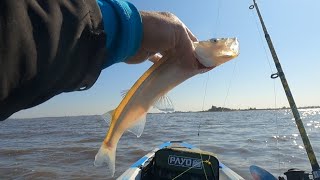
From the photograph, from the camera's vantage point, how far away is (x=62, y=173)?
9.86m

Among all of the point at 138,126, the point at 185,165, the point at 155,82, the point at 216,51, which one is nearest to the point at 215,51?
the point at 216,51

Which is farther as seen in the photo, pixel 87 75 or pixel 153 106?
pixel 153 106

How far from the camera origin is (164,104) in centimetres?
214

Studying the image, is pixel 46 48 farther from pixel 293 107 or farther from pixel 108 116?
pixel 293 107

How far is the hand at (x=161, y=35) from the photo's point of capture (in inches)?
54.1

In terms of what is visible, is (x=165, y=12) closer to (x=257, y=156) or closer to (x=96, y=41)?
(x=96, y=41)

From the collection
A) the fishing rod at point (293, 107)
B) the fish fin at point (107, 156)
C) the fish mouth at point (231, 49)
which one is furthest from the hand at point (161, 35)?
the fishing rod at point (293, 107)

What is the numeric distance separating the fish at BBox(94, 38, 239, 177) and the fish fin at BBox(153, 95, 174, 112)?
0.05 metres

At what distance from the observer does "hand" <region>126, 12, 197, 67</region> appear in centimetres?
137

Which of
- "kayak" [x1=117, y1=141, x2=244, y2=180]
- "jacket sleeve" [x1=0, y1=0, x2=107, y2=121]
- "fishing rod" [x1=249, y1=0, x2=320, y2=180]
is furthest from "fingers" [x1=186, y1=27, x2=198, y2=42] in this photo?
"fishing rod" [x1=249, y1=0, x2=320, y2=180]

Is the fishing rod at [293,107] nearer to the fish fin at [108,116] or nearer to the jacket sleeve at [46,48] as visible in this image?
the fish fin at [108,116]

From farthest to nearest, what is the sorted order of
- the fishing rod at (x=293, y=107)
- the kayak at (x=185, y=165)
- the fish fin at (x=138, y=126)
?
the fishing rod at (x=293, y=107)
the kayak at (x=185, y=165)
the fish fin at (x=138, y=126)

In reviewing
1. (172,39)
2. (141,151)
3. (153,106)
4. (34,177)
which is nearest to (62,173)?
(34,177)

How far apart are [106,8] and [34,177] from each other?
368 inches
